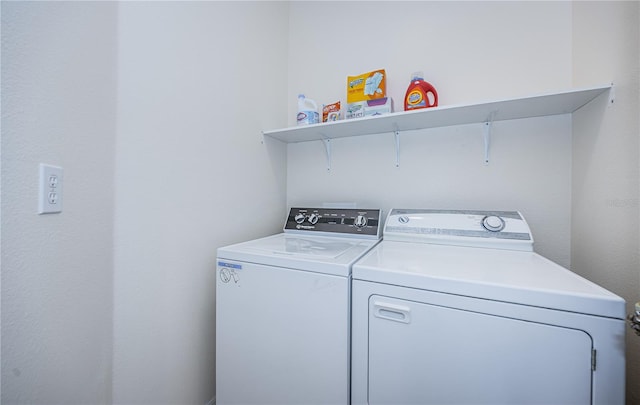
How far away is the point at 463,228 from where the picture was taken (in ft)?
4.27

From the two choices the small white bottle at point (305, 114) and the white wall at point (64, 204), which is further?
the small white bottle at point (305, 114)

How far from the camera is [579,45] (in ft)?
4.02

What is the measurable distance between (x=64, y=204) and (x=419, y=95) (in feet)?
5.52

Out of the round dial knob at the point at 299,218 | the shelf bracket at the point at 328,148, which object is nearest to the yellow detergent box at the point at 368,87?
the shelf bracket at the point at 328,148

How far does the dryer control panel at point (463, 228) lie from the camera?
3.94 ft

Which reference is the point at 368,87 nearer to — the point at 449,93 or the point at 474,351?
the point at 449,93

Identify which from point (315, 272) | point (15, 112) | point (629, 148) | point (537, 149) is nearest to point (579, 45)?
point (537, 149)

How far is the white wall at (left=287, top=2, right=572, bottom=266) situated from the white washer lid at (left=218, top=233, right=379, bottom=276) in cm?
56

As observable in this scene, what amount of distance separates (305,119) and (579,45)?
1535mm

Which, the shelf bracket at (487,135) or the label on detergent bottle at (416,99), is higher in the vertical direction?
the label on detergent bottle at (416,99)

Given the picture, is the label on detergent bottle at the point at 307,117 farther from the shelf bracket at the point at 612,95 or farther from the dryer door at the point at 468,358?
the shelf bracket at the point at 612,95

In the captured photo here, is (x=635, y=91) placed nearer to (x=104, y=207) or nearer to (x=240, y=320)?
(x=240, y=320)

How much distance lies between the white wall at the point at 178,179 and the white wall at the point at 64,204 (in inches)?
2.3

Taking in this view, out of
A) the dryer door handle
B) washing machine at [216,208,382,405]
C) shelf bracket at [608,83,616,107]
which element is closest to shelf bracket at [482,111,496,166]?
shelf bracket at [608,83,616,107]
